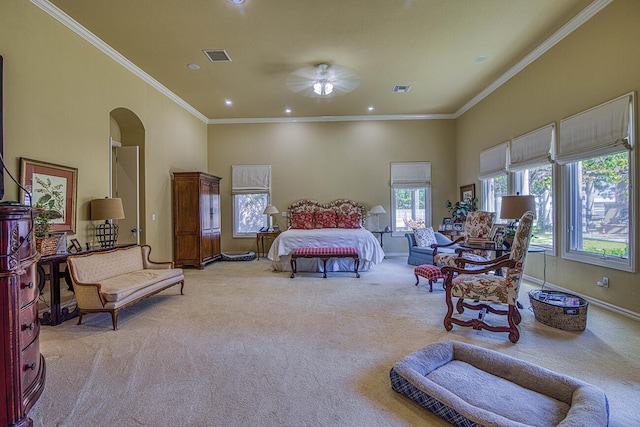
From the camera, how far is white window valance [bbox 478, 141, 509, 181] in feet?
18.1

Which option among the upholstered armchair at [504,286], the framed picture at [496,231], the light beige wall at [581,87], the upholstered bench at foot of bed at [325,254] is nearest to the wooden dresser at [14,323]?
the upholstered armchair at [504,286]

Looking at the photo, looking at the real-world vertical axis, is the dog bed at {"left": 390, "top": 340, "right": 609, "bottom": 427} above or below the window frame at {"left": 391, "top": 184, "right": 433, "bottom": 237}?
below

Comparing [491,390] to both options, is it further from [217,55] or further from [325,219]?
[325,219]

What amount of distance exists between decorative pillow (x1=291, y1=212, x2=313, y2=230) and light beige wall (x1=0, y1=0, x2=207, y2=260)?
9.55 feet

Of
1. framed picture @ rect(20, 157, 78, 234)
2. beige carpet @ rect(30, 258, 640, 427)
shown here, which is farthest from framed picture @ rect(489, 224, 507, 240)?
framed picture @ rect(20, 157, 78, 234)

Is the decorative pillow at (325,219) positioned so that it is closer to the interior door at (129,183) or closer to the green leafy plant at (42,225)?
the interior door at (129,183)

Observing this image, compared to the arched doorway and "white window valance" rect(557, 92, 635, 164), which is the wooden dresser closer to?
the arched doorway

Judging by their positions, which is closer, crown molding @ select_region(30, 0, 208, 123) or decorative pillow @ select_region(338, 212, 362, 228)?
crown molding @ select_region(30, 0, 208, 123)

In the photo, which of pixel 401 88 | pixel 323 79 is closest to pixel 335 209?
pixel 401 88

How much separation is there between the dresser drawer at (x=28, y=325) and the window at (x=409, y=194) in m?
6.95

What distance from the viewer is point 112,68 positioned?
4520 millimetres

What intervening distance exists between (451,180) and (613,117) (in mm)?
4275

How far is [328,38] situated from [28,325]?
4.36 meters

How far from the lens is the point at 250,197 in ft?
26.0
